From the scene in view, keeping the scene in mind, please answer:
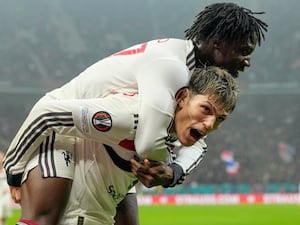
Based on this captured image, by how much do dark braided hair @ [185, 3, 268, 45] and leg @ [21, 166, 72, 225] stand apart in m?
0.98

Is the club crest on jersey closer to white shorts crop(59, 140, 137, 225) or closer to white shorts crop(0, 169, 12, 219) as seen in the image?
white shorts crop(59, 140, 137, 225)

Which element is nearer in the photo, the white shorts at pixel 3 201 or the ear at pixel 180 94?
the ear at pixel 180 94

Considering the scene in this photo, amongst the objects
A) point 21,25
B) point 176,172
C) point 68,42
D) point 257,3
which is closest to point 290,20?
point 257,3

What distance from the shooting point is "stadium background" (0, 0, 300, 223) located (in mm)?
25531

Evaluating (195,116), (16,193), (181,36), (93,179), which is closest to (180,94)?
(195,116)

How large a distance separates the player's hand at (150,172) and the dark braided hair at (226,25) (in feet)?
2.22

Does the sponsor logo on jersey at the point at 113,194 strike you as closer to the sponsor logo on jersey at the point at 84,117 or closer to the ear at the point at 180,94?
the sponsor logo on jersey at the point at 84,117

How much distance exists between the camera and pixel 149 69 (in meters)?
2.96

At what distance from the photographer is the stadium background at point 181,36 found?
25531 mm

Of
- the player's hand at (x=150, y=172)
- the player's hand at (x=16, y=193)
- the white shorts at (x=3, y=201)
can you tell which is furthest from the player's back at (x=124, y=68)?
the white shorts at (x=3, y=201)

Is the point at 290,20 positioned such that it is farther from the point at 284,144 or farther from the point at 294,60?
the point at 284,144

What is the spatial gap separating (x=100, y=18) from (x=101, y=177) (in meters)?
30.2

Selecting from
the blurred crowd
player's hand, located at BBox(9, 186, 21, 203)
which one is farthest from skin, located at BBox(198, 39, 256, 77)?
the blurred crowd

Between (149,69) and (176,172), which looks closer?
(149,69)
